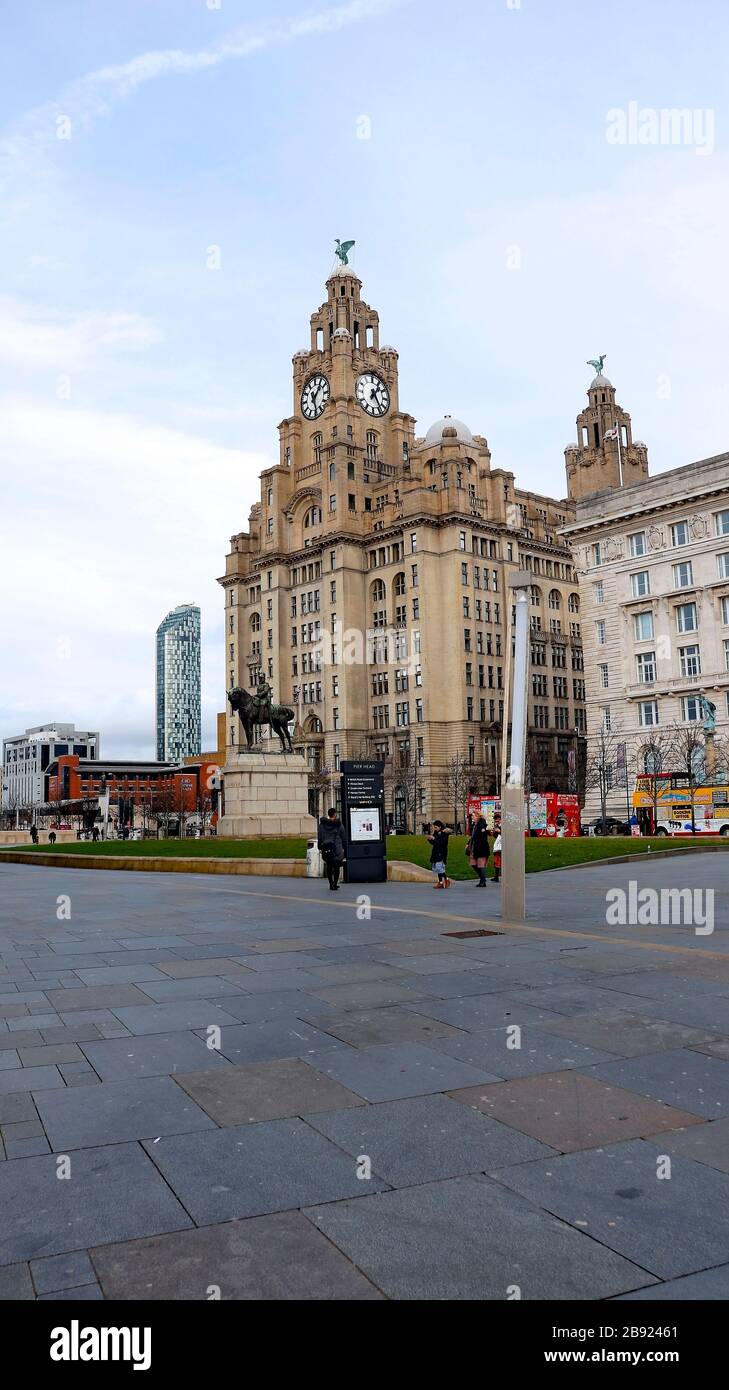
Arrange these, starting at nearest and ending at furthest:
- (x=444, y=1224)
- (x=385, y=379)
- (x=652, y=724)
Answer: (x=444, y=1224)
(x=652, y=724)
(x=385, y=379)

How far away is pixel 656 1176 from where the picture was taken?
16.9 feet

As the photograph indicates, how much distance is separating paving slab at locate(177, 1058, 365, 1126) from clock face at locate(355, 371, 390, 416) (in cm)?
10930

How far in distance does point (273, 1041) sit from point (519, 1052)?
2.02 metres

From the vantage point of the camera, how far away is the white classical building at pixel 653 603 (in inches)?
2542

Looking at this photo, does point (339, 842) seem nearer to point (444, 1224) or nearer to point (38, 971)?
point (38, 971)

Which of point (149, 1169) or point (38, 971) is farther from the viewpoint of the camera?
point (38, 971)

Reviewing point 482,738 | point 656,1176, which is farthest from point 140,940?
point 482,738

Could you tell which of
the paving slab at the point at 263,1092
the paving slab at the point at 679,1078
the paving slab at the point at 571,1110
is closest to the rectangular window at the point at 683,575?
the paving slab at the point at 679,1078

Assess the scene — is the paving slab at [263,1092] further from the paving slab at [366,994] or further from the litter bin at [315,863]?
the litter bin at [315,863]

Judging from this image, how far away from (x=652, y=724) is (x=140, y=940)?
59036 mm

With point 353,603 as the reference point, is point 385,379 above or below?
above

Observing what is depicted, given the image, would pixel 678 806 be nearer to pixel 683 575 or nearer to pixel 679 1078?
pixel 683 575

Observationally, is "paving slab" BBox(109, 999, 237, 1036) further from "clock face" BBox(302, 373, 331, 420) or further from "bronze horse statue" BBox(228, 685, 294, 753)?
"clock face" BBox(302, 373, 331, 420)
